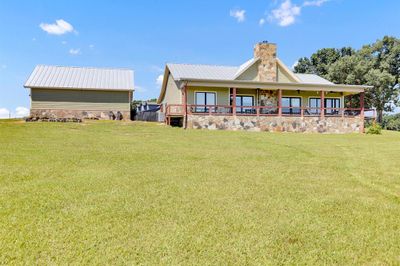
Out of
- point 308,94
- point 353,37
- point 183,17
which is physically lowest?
point 308,94

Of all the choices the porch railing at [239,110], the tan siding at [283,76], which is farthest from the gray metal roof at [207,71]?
the porch railing at [239,110]

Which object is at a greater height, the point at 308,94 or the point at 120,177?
the point at 308,94

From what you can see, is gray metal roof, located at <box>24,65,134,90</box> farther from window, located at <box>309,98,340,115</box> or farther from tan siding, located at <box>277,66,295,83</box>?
window, located at <box>309,98,340,115</box>

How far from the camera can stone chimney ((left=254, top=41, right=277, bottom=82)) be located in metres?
28.0

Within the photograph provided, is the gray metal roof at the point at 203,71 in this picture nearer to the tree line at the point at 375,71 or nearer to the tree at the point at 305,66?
the tree line at the point at 375,71

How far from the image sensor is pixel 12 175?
24.8ft

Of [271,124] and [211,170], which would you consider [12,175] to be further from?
[271,124]

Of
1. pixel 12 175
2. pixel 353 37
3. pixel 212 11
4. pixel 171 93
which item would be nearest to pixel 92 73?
pixel 171 93

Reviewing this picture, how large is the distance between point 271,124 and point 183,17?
11901mm

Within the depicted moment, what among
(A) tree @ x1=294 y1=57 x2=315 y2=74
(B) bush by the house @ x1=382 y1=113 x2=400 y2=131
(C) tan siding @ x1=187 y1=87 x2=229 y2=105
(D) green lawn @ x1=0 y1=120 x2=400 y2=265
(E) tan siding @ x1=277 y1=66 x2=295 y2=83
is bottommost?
(D) green lawn @ x1=0 y1=120 x2=400 y2=265

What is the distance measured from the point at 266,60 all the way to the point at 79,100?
16.3 metres

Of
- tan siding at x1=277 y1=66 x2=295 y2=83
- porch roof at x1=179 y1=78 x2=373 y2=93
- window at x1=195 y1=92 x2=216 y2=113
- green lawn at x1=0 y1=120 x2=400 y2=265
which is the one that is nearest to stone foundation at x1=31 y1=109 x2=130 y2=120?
window at x1=195 y1=92 x2=216 y2=113

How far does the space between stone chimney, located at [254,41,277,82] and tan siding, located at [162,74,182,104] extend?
23.0 feet

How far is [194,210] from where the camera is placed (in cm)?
556
